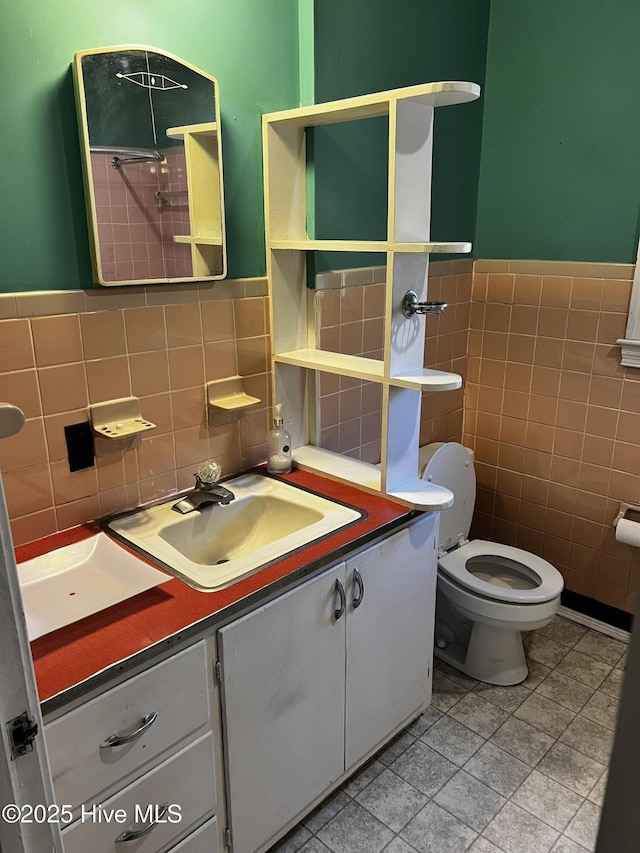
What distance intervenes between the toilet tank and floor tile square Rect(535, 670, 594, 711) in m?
0.58

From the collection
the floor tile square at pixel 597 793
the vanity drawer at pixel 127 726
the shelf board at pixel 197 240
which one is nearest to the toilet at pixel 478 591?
the floor tile square at pixel 597 793

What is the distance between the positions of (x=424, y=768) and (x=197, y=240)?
1.68m

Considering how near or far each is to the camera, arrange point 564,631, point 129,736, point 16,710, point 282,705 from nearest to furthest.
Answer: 1. point 16,710
2. point 129,736
3. point 282,705
4. point 564,631

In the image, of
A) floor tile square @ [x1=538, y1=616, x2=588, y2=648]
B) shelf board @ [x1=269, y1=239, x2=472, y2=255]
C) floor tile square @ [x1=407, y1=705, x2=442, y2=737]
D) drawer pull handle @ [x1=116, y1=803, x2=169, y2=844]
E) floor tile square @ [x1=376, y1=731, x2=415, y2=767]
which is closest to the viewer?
drawer pull handle @ [x1=116, y1=803, x2=169, y2=844]

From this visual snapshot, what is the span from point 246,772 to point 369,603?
50 centimetres

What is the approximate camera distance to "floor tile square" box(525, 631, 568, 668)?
239cm

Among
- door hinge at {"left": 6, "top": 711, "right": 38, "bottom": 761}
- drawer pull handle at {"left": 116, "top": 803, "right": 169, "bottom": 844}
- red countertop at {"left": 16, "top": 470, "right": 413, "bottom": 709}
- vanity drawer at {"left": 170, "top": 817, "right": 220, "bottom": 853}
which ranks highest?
door hinge at {"left": 6, "top": 711, "right": 38, "bottom": 761}

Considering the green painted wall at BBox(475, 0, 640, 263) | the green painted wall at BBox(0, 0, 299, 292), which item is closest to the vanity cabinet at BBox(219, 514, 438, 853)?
the green painted wall at BBox(0, 0, 299, 292)

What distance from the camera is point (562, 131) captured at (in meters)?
2.30

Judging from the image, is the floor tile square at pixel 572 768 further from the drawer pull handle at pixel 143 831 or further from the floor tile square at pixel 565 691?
the drawer pull handle at pixel 143 831

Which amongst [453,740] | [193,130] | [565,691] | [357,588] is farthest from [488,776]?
[193,130]

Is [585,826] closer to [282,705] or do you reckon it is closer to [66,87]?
[282,705]

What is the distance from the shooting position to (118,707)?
1.18 m

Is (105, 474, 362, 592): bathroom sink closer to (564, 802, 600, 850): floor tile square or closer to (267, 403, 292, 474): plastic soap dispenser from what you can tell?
(267, 403, 292, 474): plastic soap dispenser
